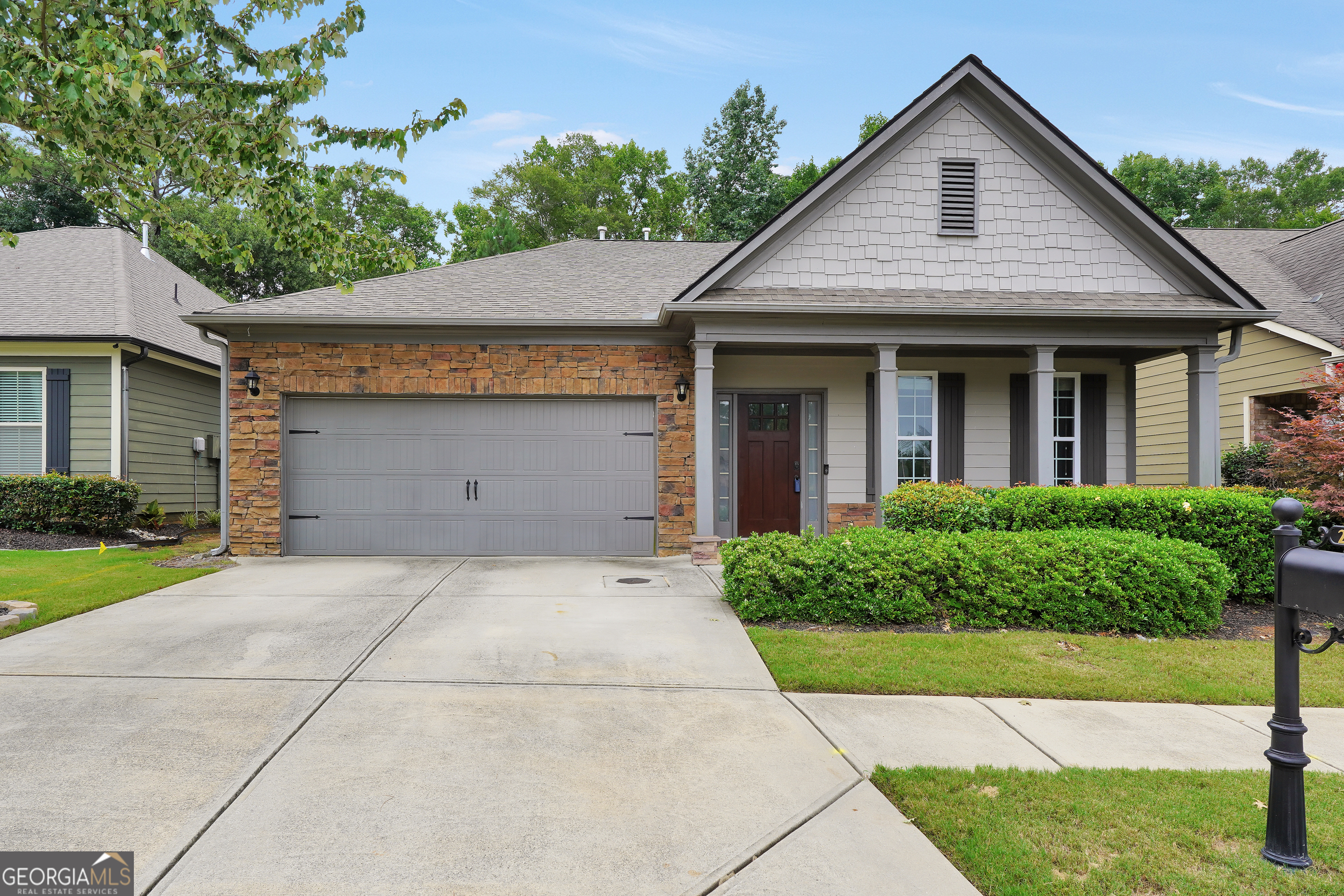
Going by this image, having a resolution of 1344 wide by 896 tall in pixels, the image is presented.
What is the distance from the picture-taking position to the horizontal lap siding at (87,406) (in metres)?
11.8

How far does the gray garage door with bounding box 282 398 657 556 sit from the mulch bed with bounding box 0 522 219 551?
3.38 metres

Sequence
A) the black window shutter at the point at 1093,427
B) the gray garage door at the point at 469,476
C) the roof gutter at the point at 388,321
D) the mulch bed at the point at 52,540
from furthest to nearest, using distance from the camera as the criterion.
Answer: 1. the black window shutter at the point at 1093,427
2. the mulch bed at the point at 52,540
3. the gray garage door at the point at 469,476
4. the roof gutter at the point at 388,321

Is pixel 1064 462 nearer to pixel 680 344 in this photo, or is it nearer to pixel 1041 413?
pixel 1041 413

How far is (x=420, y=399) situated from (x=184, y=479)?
22.7 feet

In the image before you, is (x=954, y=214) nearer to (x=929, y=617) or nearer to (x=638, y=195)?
(x=929, y=617)

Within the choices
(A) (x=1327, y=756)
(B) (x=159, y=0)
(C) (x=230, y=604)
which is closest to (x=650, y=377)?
(C) (x=230, y=604)

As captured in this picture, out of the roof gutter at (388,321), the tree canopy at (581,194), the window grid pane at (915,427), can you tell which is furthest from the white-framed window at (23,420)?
the tree canopy at (581,194)

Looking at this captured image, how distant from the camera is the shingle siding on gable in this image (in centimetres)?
969

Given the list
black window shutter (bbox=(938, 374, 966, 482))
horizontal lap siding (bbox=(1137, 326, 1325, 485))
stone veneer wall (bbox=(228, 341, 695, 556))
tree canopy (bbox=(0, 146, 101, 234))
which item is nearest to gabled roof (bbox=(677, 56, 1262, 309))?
stone veneer wall (bbox=(228, 341, 695, 556))

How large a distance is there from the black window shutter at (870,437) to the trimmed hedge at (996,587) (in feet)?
13.3

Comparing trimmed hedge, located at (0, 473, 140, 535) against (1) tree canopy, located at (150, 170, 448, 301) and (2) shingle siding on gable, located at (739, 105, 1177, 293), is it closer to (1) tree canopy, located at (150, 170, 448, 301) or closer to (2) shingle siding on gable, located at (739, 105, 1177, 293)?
(2) shingle siding on gable, located at (739, 105, 1177, 293)

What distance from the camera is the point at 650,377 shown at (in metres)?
10.1

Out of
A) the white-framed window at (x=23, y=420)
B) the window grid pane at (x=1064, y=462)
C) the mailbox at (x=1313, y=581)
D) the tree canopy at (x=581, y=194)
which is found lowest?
the mailbox at (x=1313, y=581)

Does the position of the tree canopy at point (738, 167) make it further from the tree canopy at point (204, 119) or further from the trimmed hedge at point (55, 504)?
the tree canopy at point (204, 119)
